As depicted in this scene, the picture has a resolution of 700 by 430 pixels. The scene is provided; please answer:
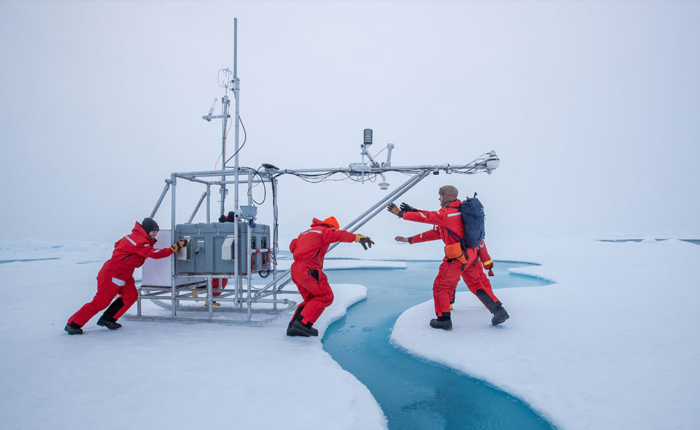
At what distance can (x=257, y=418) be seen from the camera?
7.87ft

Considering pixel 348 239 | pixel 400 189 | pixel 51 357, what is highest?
pixel 400 189

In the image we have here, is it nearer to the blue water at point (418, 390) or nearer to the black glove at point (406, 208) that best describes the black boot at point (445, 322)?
the blue water at point (418, 390)

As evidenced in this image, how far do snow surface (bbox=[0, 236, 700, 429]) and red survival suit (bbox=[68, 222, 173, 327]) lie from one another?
1.05ft

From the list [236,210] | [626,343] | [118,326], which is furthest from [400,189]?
[118,326]

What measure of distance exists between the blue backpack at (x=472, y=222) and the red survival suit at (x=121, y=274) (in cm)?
423

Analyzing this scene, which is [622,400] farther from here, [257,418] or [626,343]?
[257,418]

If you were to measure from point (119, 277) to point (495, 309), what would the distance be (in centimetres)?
518

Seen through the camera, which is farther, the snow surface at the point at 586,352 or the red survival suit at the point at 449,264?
the red survival suit at the point at 449,264

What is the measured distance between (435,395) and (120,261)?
4377mm

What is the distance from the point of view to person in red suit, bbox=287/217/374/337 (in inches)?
168

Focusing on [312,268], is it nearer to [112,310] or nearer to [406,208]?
[406,208]

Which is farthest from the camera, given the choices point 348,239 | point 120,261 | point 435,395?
point 120,261

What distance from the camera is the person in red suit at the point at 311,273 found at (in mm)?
4270

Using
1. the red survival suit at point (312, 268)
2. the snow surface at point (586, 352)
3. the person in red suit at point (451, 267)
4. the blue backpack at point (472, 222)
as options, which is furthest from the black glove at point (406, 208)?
the snow surface at point (586, 352)
